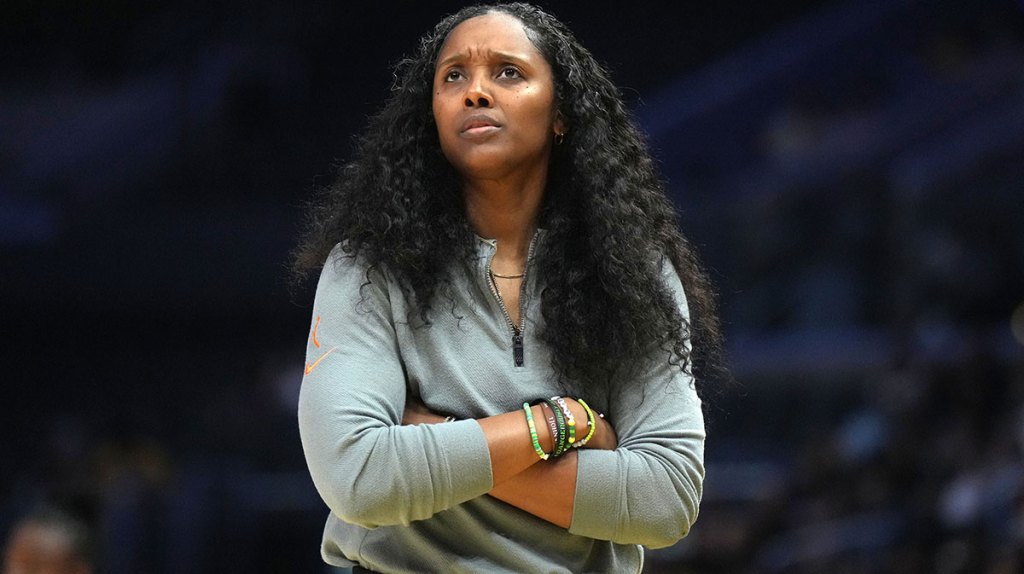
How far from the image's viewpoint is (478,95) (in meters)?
1.84

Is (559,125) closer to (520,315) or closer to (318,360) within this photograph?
(520,315)

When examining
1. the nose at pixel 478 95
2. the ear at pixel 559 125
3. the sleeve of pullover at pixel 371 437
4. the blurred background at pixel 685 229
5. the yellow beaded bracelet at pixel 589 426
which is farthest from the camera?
the blurred background at pixel 685 229

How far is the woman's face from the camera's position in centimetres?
185

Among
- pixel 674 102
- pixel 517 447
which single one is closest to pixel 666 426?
pixel 517 447

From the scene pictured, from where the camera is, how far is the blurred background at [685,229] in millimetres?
A: 5035

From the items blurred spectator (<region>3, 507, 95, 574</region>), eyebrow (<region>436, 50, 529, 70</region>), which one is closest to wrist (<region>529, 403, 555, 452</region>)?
eyebrow (<region>436, 50, 529, 70</region>)

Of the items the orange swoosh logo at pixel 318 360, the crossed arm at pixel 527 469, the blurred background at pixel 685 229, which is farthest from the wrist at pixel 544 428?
the blurred background at pixel 685 229

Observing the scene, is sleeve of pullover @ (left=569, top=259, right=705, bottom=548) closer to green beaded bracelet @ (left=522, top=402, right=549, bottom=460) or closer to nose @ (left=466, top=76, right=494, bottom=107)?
green beaded bracelet @ (left=522, top=402, right=549, bottom=460)

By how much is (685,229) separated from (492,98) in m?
4.00

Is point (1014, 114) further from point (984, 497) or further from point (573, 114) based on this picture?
point (573, 114)

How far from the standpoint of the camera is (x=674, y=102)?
252 inches

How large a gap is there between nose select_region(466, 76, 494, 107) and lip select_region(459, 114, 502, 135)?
19mm

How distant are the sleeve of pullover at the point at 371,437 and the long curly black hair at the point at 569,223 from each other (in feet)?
0.34

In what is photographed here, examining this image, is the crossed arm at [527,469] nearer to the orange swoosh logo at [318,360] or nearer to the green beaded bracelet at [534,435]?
the green beaded bracelet at [534,435]
